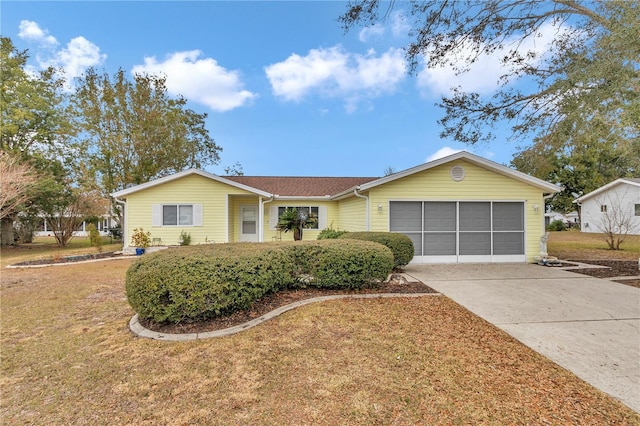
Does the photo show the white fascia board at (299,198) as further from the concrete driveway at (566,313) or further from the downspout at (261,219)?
A: the concrete driveway at (566,313)

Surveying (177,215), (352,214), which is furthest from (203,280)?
(177,215)

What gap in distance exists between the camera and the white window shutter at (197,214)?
43.5ft

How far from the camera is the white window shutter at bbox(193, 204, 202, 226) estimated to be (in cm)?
1325

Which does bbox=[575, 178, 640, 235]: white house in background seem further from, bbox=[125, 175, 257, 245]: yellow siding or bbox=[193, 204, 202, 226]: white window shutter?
bbox=[193, 204, 202, 226]: white window shutter

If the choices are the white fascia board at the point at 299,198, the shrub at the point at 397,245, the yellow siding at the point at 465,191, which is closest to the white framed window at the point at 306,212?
the white fascia board at the point at 299,198

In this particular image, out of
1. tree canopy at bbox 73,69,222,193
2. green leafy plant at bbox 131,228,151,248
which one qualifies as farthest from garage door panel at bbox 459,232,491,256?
tree canopy at bbox 73,69,222,193

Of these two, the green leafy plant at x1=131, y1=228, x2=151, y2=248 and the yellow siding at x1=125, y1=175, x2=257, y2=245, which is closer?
the green leafy plant at x1=131, y1=228, x2=151, y2=248

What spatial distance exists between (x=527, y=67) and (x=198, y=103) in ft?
77.5

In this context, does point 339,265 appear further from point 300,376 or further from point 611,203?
point 611,203

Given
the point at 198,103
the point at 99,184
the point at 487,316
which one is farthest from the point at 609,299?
the point at 198,103

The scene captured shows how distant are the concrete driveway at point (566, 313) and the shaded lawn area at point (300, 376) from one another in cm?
34

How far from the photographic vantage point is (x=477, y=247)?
1038 cm

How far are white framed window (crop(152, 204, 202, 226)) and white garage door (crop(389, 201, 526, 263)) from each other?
27.9 feet

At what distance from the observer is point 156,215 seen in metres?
13.2
